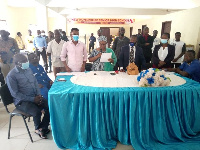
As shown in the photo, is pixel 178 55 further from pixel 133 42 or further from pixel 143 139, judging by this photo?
pixel 143 139

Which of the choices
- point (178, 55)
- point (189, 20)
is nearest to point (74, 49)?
point (178, 55)

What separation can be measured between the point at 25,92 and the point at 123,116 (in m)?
1.40

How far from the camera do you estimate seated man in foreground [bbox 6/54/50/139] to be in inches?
84.2

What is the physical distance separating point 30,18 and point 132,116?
10.0 metres

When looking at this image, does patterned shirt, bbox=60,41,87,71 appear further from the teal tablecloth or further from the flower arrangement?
the flower arrangement

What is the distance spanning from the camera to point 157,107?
2.04 m

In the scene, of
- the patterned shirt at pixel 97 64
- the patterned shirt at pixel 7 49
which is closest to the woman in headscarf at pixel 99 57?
the patterned shirt at pixel 97 64

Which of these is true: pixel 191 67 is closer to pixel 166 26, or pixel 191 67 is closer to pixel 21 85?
pixel 21 85

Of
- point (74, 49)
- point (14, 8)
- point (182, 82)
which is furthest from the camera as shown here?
point (14, 8)

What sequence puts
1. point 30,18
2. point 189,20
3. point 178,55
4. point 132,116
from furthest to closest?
point 30,18 → point 189,20 → point 178,55 → point 132,116

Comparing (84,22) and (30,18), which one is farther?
(84,22)

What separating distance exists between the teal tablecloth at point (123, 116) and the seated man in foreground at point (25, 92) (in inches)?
15.9

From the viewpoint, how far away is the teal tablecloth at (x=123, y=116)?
1.95 metres

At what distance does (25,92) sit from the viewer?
2.29 metres
